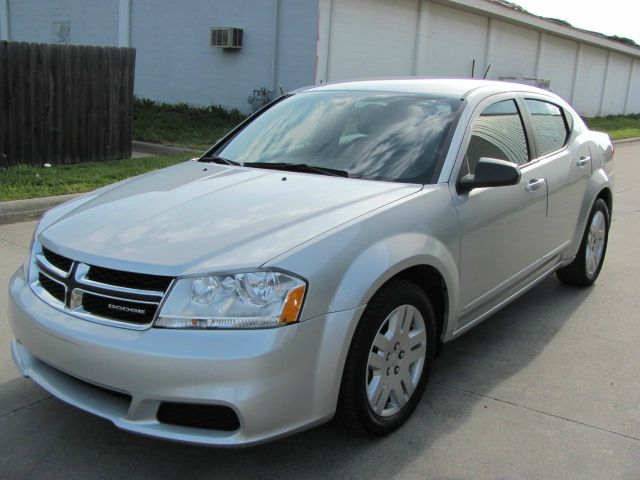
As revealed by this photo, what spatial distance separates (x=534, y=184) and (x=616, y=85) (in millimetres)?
30630

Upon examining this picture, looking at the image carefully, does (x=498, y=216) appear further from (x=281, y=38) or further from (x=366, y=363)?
(x=281, y=38)

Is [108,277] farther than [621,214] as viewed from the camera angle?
→ No

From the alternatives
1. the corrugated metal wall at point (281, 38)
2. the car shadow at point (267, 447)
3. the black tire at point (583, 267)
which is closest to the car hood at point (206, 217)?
the car shadow at point (267, 447)

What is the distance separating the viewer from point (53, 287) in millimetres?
2912

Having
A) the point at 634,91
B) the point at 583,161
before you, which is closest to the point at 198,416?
the point at 583,161

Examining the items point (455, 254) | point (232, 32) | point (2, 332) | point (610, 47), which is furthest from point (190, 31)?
point (610, 47)

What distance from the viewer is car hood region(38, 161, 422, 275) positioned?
8.66ft

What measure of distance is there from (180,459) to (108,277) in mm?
888

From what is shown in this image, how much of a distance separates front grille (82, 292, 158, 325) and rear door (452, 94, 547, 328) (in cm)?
169

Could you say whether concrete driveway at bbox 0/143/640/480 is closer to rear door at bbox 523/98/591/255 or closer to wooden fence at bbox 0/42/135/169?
rear door at bbox 523/98/591/255

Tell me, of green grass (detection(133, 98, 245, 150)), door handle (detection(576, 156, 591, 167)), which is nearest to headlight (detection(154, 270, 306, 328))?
door handle (detection(576, 156, 591, 167))

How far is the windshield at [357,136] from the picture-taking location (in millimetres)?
3568

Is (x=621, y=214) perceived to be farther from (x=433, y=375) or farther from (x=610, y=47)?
(x=610, y=47)

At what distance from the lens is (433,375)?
382 cm
